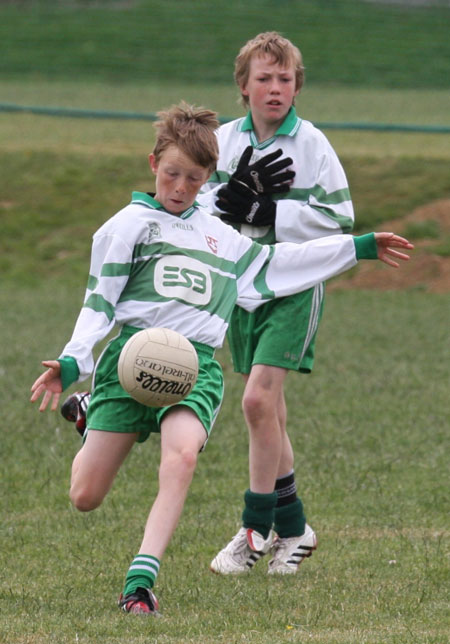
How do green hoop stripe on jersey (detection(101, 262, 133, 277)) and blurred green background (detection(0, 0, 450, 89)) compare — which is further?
blurred green background (detection(0, 0, 450, 89))

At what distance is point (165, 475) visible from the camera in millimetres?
4754

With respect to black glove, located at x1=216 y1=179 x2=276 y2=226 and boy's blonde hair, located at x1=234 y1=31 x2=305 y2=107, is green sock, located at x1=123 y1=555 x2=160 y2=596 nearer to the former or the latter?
black glove, located at x1=216 y1=179 x2=276 y2=226

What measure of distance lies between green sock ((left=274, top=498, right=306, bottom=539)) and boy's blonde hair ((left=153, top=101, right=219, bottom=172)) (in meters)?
1.81

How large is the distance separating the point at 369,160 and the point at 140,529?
590 inches

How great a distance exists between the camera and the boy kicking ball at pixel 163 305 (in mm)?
4793

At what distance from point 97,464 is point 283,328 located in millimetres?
1218

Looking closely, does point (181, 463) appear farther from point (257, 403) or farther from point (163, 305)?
point (257, 403)

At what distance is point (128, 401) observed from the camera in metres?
4.93

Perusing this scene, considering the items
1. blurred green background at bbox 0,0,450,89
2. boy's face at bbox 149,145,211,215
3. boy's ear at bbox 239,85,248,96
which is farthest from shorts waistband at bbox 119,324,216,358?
blurred green background at bbox 0,0,450,89

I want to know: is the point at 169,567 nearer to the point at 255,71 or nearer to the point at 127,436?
the point at 127,436

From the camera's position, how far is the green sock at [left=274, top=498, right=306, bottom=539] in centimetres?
597

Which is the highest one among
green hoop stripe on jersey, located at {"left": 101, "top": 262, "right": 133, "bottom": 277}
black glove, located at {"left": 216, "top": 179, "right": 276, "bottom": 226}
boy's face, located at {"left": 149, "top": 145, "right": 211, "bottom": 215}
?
boy's face, located at {"left": 149, "top": 145, "right": 211, "bottom": 215}

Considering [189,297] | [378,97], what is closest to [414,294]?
[189,297]

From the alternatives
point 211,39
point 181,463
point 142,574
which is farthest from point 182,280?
point 211,39
